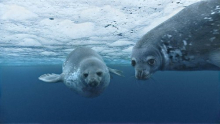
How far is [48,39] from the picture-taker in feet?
41.4

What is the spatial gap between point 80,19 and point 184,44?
620 cm

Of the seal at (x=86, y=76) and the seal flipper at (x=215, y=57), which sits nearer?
the seal flipper at (x=215, y=57)

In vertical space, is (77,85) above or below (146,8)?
below

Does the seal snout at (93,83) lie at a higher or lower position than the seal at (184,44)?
lower

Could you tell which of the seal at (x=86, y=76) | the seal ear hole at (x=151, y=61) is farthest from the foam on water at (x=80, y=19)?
the seal ear hole at (x=151, y=61)

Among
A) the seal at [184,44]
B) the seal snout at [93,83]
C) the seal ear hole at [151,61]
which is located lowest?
the seal snout at [93,83]

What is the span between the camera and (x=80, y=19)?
352 inches

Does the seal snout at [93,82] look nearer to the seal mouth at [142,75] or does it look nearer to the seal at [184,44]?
the seal at [184,44]

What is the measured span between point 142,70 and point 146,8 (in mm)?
4811

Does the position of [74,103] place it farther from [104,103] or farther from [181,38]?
[181,38]

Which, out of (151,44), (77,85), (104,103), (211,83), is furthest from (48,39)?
(211,83)

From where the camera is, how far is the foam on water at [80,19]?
24.1ft

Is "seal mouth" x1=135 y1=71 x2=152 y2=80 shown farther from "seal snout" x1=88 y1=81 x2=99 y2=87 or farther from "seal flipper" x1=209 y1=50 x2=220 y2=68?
"seal snout" x1=88 y1=81 x2=99 y2=87

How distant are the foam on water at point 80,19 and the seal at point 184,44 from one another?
3771 millimetres
